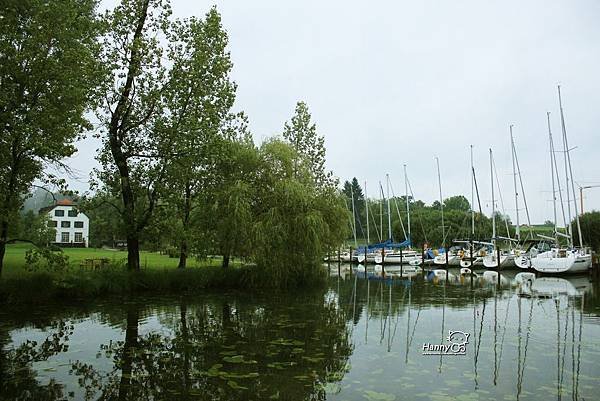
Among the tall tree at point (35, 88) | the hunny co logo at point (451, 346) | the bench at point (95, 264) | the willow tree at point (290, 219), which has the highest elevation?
the tall tree at point (35, 88)

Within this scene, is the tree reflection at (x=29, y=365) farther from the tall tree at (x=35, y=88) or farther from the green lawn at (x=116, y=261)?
the green lawn at (x=116, y=261)

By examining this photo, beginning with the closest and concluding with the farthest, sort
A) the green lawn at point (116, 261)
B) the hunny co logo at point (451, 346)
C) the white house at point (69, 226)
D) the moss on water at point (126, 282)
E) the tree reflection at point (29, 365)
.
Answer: the tree reflection at point (29, 365) < the hunny co logo at point (451, 346) < the moss on water at point (126, 282) < the green lawn at point (116, 261) < the white house at point (69, 226)

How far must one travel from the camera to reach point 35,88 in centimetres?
1599

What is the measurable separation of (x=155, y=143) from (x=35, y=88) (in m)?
5.59

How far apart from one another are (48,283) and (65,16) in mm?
9569

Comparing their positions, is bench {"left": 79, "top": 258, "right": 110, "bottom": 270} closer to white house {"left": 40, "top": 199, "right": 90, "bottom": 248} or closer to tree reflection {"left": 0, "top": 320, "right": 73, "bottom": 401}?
tree reflection {"left": 0, "top": 320, "right": 73, "bottom": 401}

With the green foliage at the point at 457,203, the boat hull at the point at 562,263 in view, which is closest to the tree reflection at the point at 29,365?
the boat hull at the point at 562,263

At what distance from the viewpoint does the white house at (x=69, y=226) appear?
258ft

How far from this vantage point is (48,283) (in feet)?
57.6

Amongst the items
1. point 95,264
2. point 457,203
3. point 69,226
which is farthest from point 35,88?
point 457,203

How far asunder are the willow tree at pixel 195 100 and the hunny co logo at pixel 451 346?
12.0 m

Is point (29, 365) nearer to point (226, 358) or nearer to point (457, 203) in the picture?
point (226, 358)

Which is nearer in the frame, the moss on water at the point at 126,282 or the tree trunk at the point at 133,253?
the moss on water at the point at 126,282

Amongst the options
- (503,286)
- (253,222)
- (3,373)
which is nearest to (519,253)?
(503,286)
